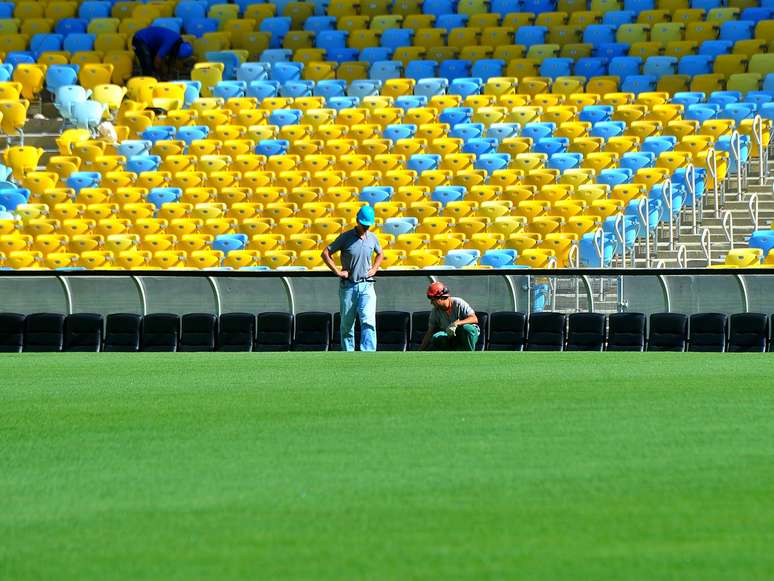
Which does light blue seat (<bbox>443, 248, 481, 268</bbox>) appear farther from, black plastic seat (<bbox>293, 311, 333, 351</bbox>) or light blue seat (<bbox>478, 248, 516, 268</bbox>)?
black plastic seat (<bbox>293, 311, 333, 351</bbox>)

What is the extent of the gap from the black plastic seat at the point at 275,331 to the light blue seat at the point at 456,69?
9979 mm

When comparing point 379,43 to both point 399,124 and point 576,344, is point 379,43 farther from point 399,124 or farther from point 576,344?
point 576,344

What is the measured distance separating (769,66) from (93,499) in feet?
66.5

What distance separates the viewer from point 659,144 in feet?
76.7

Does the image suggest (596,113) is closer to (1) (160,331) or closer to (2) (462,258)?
(2) (462,258)

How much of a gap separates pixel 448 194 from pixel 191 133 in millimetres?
5296

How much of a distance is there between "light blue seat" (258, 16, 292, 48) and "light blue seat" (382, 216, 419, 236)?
8261 mm

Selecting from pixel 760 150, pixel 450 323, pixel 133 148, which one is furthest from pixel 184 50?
pixel 450 323

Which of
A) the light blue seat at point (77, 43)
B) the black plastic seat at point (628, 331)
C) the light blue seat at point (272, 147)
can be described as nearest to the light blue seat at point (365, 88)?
the light blue seat at point (272, 147)

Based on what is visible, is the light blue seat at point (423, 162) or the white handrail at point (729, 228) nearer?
the white handrail at point (729, 228)

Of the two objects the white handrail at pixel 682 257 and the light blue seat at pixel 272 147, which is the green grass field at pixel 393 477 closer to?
the white handrail at pixel 682 257

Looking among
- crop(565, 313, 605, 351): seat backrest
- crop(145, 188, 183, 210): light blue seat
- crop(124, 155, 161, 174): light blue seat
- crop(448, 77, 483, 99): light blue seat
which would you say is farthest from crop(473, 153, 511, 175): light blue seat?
crop(565, 313, 605, 351): seat backrest

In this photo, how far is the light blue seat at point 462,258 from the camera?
2058 cm

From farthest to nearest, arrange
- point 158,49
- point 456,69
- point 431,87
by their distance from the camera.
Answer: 1. point 158,49
2. point 456,69
3. point 431,87
